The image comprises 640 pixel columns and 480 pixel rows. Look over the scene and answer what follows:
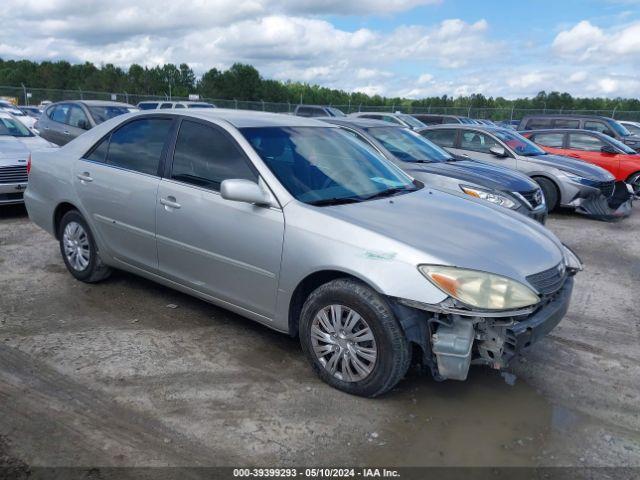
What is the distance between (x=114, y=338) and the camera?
424 cm

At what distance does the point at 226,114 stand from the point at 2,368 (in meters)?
2.45

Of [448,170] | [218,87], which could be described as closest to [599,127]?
[448,170]

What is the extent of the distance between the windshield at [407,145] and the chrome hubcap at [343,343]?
461 cm

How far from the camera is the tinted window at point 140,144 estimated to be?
4.51m

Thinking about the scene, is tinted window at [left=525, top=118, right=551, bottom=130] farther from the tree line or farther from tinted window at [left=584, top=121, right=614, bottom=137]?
the tree line

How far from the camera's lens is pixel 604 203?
9.68 m

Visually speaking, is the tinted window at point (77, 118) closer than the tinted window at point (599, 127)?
Yes

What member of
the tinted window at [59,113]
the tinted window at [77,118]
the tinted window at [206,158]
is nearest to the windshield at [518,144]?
the tinted window at [206,158]

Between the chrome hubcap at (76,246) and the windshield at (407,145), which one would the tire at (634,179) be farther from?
the chrome hubcap at (76,246)

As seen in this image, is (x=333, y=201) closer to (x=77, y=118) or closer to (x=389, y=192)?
(x=389, y=192)

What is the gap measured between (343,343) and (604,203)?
26.2 ft

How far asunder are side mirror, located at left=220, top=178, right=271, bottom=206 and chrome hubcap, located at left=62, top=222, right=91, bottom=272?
7.29 feet

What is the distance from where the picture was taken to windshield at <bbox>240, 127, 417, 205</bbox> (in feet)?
12.6

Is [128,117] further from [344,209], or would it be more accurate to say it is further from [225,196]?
[344,209]
